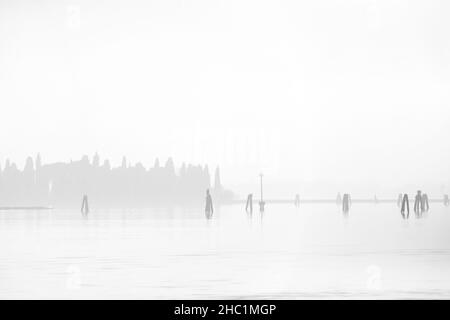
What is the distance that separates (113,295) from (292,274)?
6.18m

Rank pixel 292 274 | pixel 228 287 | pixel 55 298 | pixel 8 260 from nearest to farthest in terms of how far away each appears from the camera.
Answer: pixel 55 298 < pixel 228 287 < pixel 292 274 < pixel 8 260

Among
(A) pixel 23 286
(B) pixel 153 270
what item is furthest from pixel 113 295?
(B) pixel 153 270

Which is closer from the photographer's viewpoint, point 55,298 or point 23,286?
point 55,298

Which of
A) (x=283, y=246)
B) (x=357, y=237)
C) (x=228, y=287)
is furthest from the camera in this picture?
(x=357, y=237)

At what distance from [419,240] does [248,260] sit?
13086 millimetres

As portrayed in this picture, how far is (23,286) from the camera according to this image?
747 inches

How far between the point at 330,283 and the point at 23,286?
23.6ft

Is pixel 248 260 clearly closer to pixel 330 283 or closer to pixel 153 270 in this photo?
pixel 153 270

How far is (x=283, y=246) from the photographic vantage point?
33.5m

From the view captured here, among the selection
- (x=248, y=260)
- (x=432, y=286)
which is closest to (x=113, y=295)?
(x=432, y=286)

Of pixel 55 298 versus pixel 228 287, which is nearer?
pixel 55 298

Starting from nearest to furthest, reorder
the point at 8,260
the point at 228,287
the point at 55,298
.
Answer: the point at 55,298, the point at 228,287, the point at 8,260
